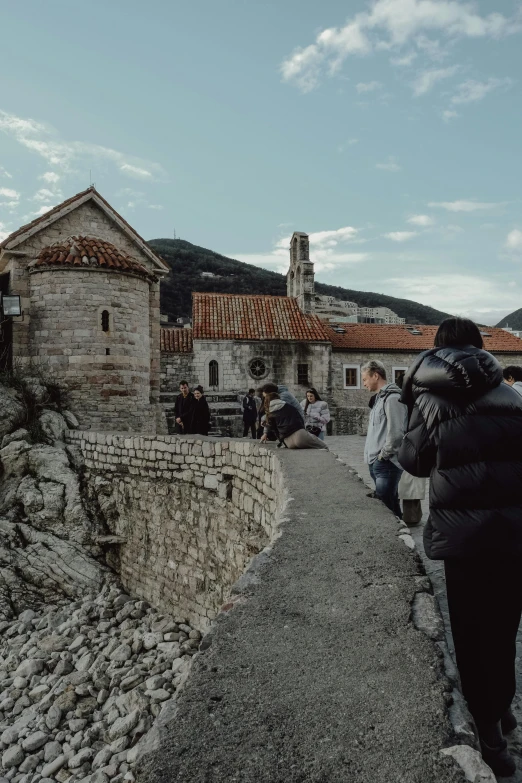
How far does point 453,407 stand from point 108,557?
10.1 meters

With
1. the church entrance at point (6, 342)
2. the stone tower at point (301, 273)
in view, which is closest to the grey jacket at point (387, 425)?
the church entrance at point (6, 342)

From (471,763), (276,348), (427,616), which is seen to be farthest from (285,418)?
(276,348)

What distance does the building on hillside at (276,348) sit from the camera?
81.1 ft

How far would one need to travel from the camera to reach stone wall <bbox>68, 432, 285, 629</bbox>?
23.4ft

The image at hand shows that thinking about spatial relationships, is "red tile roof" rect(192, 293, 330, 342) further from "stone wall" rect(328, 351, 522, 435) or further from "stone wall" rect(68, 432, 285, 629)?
"stone wall" rect(68, 432, 285, 629)

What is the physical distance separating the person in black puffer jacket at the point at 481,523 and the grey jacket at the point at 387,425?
2726 millimetres

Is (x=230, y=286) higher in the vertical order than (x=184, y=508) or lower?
higher

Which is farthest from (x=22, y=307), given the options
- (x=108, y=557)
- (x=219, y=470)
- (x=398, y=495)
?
(x=398, y=495)

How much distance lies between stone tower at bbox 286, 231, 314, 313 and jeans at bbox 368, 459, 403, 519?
22.7m

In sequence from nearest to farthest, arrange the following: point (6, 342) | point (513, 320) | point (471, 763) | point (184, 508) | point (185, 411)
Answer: point (471, 763), point (184, 508), point (185, 411), point (6, 342), point (513, 320)

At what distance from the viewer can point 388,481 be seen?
5.26 metres

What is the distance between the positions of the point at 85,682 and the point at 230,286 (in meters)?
83.3

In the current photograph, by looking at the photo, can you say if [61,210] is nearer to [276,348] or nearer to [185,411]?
[185,411]

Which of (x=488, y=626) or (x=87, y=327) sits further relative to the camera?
(x=87, y=327)
